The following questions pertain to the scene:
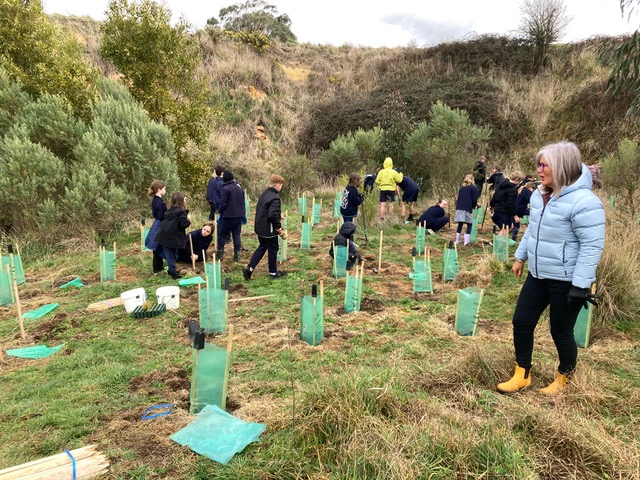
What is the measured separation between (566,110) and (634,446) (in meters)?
18.0

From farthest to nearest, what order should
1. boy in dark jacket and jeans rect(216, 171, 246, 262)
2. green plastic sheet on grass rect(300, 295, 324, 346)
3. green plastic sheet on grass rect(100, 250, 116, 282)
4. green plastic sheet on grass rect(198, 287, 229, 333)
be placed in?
boy in dark jacket and jeans rect(216, 171, 246, 262), green plastic sheet on grass rect(100, 250, 116, 282), green plastic sheet on grass rect(198, 287, 229, 333), green plastic sheet on grass rect(300, 295, 324, 346)

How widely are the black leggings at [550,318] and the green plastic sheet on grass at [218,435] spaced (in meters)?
1.82

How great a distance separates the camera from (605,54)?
20.7 feet

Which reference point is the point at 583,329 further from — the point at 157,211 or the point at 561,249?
the point at 157,211

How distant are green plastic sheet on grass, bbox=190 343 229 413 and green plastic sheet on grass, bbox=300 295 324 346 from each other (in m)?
1.20

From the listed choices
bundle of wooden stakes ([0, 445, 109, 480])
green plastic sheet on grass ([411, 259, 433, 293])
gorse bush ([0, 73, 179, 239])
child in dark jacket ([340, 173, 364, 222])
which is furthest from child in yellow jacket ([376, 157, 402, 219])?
bundle of wooden stakes ([0, 445, 109, 480])

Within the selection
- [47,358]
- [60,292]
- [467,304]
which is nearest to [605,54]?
[467,304]

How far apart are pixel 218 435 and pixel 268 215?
3.67 metres

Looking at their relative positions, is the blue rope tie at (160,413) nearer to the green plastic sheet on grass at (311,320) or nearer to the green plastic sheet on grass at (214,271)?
the green plastic sheet on grass at (311,320)

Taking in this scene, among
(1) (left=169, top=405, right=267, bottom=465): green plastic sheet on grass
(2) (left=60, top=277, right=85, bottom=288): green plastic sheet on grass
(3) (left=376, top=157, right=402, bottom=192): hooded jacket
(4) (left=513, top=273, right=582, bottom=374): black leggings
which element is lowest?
(2) (left=60, top=277, right=85, bottom=288): green plastic sheet on grass

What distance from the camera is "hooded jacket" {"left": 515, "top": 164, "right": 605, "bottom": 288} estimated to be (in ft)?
7.93

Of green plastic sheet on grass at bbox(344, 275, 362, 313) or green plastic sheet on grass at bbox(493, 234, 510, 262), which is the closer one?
green plastic sheet on grass at bbox(344, 275, 362, 313)

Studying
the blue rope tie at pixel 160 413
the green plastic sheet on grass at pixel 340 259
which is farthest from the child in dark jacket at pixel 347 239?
the blue rope tie at pixel 160 413

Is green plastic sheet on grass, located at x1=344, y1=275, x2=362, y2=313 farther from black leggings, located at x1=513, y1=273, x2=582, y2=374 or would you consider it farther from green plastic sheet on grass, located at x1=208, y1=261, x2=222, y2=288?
black leggings, located at x1=513, y1=273, x2=582, y2=374
